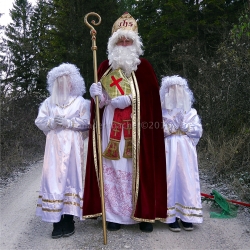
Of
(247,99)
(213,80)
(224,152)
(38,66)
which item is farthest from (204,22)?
(38,66)

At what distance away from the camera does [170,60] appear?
15406mm

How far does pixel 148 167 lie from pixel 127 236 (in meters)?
0.92

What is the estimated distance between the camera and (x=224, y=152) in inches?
297

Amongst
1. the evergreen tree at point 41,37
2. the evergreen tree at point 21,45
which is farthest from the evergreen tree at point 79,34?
the evergreen tree at point 21,45

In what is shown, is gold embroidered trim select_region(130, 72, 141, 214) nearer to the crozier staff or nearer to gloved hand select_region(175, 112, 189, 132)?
the crozier staff

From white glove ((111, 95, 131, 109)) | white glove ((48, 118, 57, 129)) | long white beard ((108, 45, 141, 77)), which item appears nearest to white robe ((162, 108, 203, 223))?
white glove ((111, 95, 131, 109))

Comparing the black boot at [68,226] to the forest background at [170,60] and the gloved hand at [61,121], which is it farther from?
the forest background at [170,60]

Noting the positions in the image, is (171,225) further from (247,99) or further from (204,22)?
(204,22)

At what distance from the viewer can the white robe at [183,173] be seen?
176 inches

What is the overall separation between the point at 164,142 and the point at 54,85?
1.70 metres

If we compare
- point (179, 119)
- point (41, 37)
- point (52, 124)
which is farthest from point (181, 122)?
point (41, 37)

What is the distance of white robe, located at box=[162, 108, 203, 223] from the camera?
446cm

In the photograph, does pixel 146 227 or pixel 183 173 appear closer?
pixel 146 227

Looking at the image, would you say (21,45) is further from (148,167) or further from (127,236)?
(127,236)
